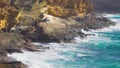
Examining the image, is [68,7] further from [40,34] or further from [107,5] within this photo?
[107,5]

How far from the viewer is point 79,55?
55312 mm

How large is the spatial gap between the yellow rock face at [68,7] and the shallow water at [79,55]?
44.1ft

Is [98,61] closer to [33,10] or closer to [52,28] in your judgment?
[52,28]

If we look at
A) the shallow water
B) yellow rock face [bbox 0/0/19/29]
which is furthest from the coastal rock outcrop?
yellow rock face [bbox 0/0/19/29]

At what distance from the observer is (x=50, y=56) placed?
5319cm

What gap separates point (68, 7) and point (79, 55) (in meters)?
36.7

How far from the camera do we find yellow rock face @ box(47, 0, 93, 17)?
3278 inches

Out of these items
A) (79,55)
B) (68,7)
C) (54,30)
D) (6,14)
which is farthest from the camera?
(68,7)

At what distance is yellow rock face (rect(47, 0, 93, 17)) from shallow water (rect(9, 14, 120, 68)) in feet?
44.1

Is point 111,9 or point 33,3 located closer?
point 33,3

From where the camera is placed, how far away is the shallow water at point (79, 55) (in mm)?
48406

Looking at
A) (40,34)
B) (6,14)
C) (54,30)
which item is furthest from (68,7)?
(6,14)

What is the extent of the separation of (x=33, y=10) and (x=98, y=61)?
29.3 metres

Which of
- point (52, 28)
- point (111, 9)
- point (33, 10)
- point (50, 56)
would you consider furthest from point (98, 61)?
point (111, 9)
